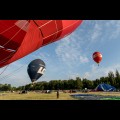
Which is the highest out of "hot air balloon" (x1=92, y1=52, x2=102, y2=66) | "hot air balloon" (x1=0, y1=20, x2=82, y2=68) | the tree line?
the tree line

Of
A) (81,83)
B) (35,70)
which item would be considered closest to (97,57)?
(35,70)

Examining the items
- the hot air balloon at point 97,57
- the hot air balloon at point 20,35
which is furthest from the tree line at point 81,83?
the hot air balloon at point 20,35

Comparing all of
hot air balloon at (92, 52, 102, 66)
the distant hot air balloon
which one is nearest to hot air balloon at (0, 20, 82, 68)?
the distant hot air balloon

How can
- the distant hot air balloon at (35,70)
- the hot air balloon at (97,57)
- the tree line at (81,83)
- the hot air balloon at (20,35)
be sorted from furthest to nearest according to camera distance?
the tree line at (81,83) → the hot air balloon at (97,57) → the distant hot air balloon at (35,70) → the hot air balloon at (20,35)

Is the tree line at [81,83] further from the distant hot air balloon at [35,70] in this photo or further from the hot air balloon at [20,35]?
the hot air balloon at [20,35]

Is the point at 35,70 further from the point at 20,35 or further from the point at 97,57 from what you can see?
the point at 20,35

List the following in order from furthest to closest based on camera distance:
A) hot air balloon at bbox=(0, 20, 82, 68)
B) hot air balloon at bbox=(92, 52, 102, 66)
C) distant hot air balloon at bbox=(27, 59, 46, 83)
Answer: hot air balloon at bbox=(92, 52, 102, 66)
distant hot air balloon at bbox=(27, 59, 46, 83)
hot air balloon at bbox=(0, 20, 82, 68)

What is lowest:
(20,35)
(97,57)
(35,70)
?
(20,35)

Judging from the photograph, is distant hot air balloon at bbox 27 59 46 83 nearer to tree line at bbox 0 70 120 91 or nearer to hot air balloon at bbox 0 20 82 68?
hot air balloon at bbox 0 20 82 68

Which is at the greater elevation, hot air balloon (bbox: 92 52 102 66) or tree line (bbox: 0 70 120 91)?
tree line (bbox: 0 70 120 91)
